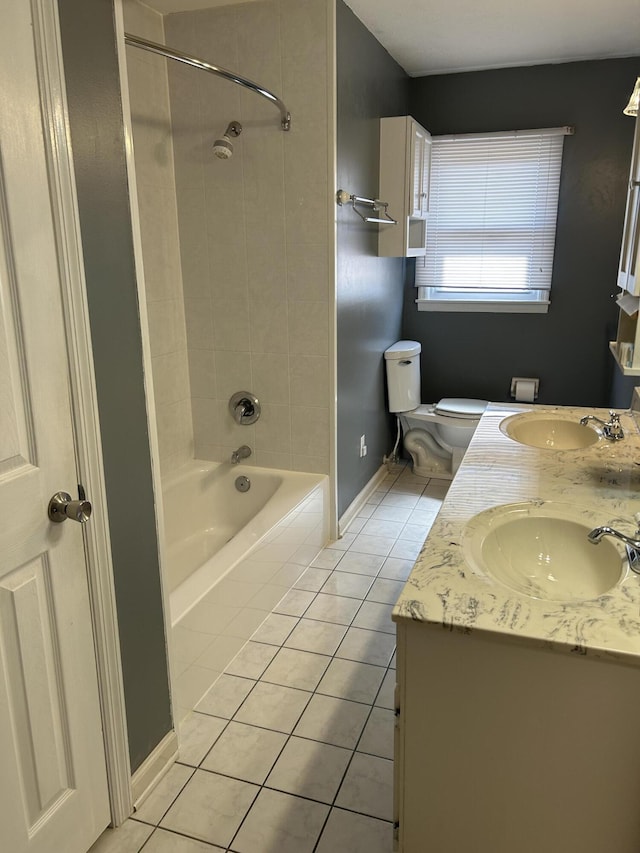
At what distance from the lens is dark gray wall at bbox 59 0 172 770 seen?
1420 mm

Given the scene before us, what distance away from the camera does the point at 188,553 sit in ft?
9.98

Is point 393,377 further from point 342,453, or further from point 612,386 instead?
point 612,386

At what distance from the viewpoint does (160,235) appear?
298 cm

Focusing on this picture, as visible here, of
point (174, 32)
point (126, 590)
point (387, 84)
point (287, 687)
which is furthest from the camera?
point (387, 84)

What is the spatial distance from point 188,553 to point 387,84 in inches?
106

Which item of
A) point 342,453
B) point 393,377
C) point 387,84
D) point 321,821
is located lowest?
point 321,821

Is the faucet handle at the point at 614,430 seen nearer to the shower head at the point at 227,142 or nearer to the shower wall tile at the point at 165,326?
the shower head at the point at 227,142

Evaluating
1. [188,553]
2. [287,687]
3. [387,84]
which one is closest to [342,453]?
[188,553]

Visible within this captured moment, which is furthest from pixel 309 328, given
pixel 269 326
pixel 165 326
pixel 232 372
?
pixel 165 326

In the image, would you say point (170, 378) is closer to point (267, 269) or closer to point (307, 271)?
point (267, 269)

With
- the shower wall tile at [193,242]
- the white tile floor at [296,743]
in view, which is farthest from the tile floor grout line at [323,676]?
the shower wall tile at [193,242]

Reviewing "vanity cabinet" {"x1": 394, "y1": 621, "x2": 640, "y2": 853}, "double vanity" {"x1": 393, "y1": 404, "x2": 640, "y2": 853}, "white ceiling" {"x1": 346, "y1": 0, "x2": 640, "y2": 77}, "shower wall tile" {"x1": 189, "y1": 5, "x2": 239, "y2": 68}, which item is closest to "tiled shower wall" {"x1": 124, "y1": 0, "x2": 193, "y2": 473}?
"shower wall tile" {"x1": 189, "y1": 5, "x2": 239, "y2": 68}

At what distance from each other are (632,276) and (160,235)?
2.02 meters

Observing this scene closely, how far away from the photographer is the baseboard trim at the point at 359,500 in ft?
11.2
